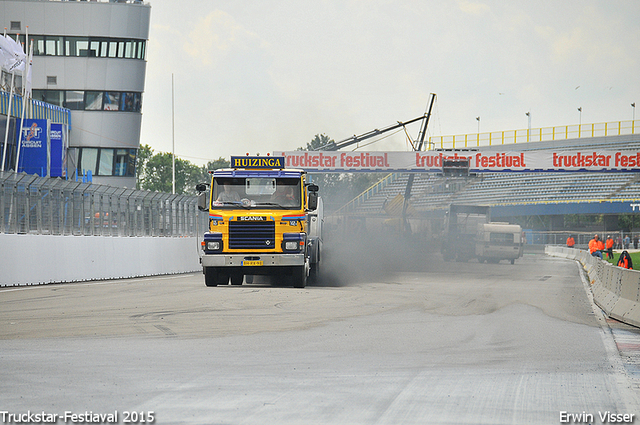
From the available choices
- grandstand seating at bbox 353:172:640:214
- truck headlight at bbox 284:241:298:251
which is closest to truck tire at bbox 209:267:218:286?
truck headlight at bbox 284:241:298:251

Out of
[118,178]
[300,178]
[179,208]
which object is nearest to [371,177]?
[118,178]

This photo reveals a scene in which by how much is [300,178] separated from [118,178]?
43.3 metres

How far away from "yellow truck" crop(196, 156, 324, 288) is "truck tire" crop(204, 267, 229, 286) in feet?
0.65

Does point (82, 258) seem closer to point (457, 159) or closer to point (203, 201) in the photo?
point (203, 201)

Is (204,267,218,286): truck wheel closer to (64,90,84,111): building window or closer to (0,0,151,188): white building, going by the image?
(0,0,151,188): white building

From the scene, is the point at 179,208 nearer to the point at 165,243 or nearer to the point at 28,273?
the point at 165,243

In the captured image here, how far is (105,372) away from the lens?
7410mm

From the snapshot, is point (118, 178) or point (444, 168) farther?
point (118, 178)

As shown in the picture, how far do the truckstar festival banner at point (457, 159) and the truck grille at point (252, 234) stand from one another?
2361 cm

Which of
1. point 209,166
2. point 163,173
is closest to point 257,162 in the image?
point 163,173

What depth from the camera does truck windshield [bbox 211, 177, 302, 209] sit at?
62.5ft

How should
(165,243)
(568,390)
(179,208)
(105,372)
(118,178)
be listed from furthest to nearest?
(118,178), (179,208), (165,243), (105,372), (568,390)

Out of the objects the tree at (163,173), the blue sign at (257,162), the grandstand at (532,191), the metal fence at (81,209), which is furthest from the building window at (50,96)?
the tree at (163,173)

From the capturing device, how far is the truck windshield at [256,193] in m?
19.1
